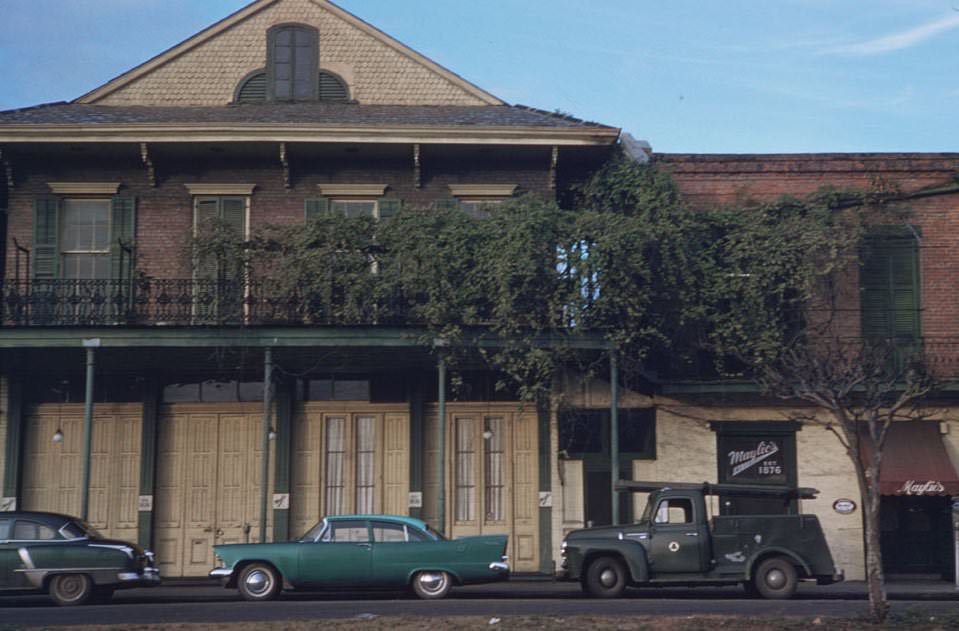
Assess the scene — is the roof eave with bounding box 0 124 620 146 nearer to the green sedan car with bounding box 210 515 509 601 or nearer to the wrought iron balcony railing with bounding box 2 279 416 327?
the wrought iron balcony railing with bounding box 2 279 416 327

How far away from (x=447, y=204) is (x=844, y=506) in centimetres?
884

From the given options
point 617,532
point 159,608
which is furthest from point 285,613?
point 617,532

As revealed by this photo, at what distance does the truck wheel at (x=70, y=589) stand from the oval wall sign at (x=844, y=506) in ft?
41.6

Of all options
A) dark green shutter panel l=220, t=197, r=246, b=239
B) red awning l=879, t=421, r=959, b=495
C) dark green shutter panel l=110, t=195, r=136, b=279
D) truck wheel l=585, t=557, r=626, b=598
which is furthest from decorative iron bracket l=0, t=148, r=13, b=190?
red awning l=879, t=421, r=959, b=495

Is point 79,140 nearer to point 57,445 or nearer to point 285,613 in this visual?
point 57,445

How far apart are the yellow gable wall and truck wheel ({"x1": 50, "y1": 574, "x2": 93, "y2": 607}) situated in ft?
34.3

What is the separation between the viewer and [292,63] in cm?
2462

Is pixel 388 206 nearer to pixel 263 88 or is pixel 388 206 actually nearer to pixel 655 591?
pixel 263 88

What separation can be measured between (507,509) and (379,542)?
5.70m

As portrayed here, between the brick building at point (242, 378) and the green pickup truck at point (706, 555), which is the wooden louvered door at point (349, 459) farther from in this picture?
the green pickup truck at point (706, 555)

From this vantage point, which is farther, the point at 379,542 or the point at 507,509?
the point at 507,509

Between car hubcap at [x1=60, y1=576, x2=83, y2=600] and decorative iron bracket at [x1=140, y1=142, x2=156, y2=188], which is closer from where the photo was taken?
car hubcap at [x1=60, y1=576, x2=83, y2=600]

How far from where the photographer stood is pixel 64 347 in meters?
20.5

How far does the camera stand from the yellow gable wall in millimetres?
24438
